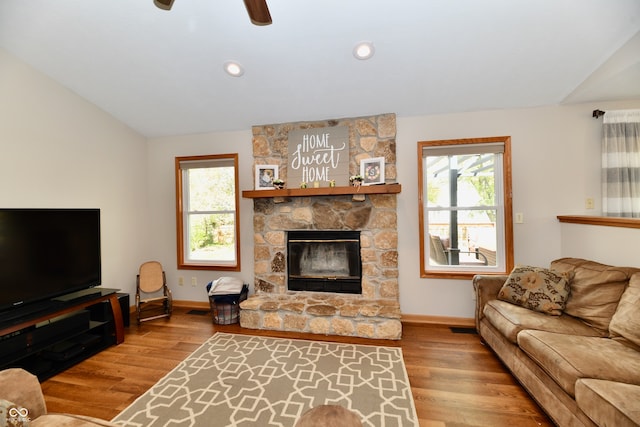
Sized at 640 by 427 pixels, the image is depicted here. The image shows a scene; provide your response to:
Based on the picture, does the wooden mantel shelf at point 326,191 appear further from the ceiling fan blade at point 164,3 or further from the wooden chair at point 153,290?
the ceiling fan blade at point 164,3

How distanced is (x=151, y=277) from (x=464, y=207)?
403 centimetres

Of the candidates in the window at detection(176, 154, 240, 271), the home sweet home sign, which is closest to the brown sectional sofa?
the home sweet home sign

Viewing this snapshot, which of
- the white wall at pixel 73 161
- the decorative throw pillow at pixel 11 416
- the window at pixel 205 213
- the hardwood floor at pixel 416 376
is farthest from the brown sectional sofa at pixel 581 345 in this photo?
the white wall at pixel 73 161

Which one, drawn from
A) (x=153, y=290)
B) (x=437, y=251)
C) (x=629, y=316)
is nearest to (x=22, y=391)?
(x=153, y=290)

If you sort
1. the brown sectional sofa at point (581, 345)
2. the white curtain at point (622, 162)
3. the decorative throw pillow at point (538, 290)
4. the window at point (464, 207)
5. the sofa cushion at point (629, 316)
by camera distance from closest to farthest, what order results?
the brown sectional sofa at point (581, 345) < the sofa cushion at point (629, 316) < the decorative throw pillow at point (538, 290) < the white curtain at point (622, 162) < the window at point (464, 207)

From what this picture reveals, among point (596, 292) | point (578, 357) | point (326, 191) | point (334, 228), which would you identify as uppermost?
point (326, 191)

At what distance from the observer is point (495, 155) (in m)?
3.04

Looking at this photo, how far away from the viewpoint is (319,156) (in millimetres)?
3246

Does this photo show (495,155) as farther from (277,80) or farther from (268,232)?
(268,232)

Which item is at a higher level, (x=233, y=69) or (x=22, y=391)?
(x=233, y=69)

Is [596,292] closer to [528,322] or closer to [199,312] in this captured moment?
[528,322]

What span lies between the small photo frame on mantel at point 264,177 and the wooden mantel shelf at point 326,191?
165 millimetres

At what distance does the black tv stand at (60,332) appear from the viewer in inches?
78.4

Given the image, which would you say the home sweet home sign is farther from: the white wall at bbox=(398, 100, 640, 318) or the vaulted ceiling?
the white wall at bbox=(398, 100, 640, 318)
